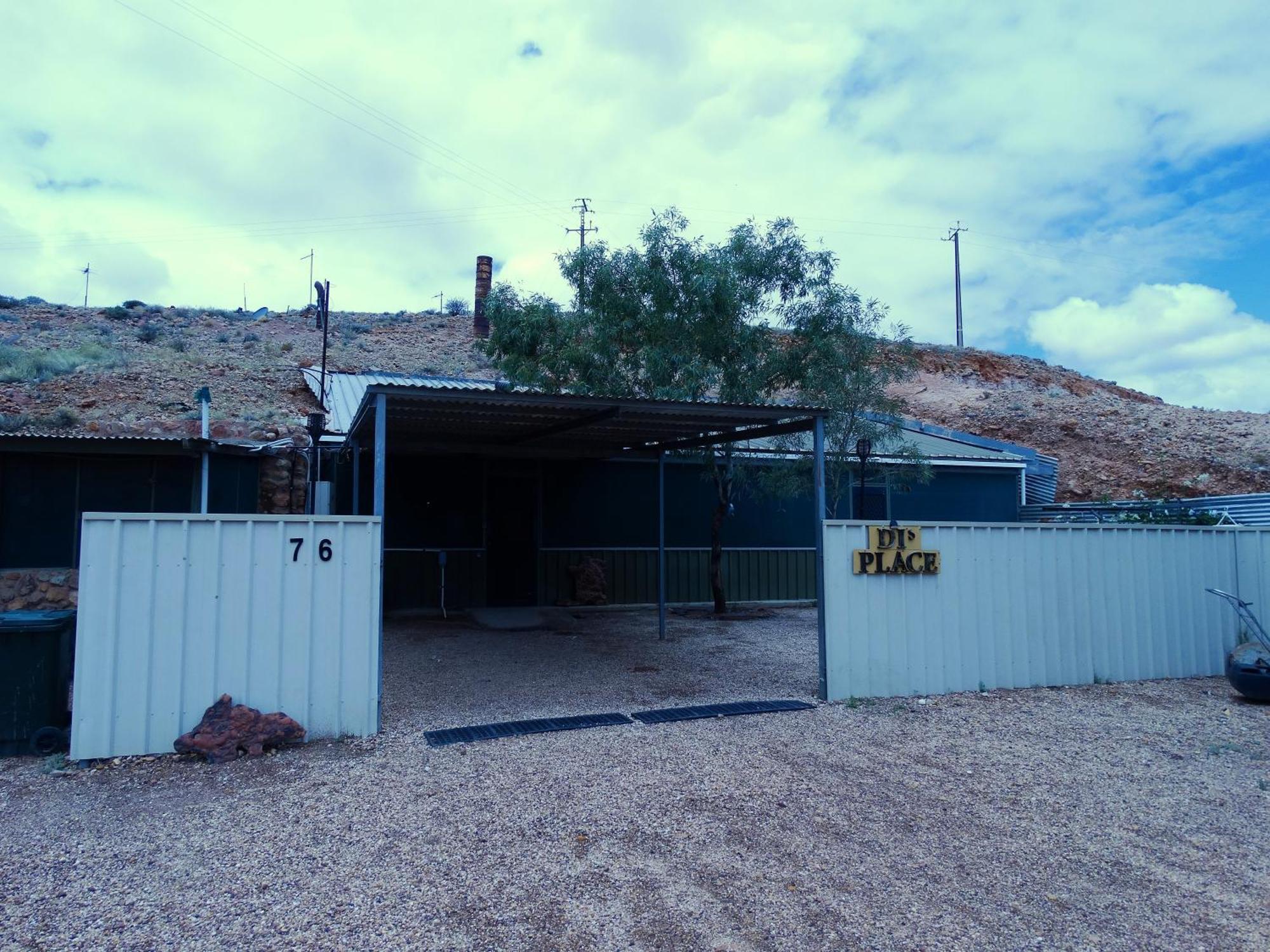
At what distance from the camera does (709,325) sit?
1195 centimetres

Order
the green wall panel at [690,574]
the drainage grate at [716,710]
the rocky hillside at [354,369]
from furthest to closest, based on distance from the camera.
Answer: the rocky hillside at [354,369], the green wall panel at [690,574], the drainage grate at [716,710]

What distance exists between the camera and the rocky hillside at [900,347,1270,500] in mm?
25609

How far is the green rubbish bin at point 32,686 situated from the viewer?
5496mm

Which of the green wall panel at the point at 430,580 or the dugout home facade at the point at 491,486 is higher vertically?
the dugout home facade at the point at 491,486

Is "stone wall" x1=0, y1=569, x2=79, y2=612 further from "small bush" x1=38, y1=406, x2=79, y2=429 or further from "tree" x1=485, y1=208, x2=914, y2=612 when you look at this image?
"tree" x1=485, y1=208, x2=914, y2=612

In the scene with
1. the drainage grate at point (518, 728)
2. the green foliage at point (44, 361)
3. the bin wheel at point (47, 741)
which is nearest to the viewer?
the bin wheel at point (47, 741)

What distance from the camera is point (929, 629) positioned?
7777mm

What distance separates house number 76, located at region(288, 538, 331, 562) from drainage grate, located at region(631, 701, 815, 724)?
257 cm

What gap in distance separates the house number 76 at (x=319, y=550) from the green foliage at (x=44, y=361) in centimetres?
1585

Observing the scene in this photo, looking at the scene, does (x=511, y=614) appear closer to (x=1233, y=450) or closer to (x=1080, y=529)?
(x=1080, y=529)

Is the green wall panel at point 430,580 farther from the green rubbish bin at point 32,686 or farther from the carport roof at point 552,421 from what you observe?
the green rubbish bin at point 32,686

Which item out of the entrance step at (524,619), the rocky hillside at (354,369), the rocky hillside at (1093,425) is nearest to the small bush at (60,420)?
the rocky hillside at (354,369)

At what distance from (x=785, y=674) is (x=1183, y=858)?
466cm

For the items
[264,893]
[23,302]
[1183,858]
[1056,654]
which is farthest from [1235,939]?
[23,302]
